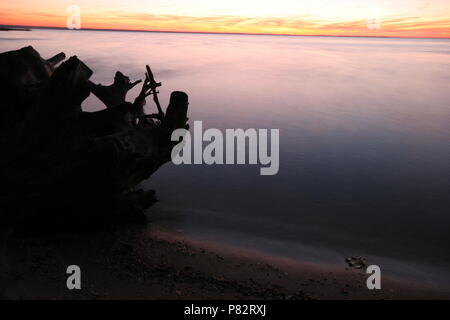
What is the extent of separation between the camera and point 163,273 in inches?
225

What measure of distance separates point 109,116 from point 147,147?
0.74m

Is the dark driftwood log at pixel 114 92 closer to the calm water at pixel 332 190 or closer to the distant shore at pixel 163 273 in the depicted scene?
the calm water at pixel 332 190

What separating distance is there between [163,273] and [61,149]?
2391 millimetres

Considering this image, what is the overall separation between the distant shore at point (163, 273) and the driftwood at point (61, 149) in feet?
1.41

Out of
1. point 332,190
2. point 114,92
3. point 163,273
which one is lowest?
point 163,273

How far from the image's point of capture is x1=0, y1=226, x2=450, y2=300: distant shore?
525 centimetres

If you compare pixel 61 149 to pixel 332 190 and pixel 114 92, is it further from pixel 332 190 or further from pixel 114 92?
pixel 332 190

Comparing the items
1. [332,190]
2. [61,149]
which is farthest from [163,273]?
[332,190]

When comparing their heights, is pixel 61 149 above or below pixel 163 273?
above

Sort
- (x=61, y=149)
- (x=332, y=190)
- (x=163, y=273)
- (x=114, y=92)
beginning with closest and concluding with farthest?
(x=163, y=273) < (x=61, y=149) < (x=114, y=92) < (x=332, y=190)

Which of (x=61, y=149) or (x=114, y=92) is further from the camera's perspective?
(x=114, y=92)

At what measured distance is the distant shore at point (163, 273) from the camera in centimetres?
525

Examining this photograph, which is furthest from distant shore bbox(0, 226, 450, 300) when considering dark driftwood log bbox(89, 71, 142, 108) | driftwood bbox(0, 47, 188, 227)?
dark driftwood log bbox(89, 71, 142, 108)
